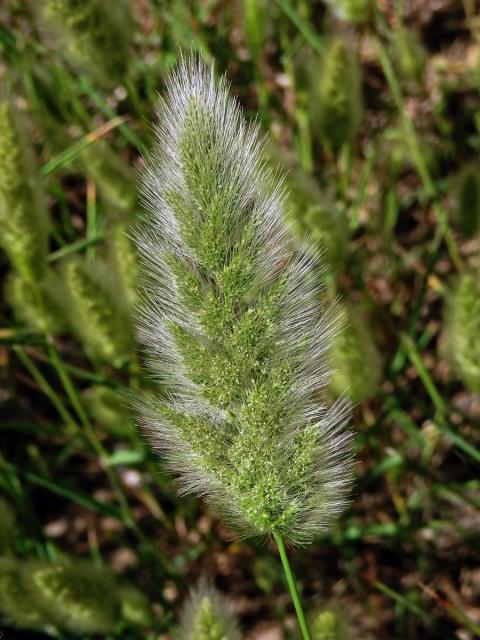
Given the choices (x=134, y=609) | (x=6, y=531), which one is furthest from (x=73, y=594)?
(x=6, y=531)

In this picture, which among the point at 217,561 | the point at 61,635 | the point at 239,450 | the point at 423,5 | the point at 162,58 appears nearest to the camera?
the point at 239,450

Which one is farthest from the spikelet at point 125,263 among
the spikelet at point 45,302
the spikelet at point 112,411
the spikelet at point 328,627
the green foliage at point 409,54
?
the green foliage at point 409,54

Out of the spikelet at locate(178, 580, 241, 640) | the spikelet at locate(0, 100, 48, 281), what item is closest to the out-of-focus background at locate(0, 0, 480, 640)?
the spikelet at locate(0, 100, 48, 281)

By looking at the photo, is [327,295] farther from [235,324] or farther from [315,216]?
[235,324]

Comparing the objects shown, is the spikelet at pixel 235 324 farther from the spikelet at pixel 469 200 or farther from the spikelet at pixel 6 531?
the spikelet at pixel 469 200

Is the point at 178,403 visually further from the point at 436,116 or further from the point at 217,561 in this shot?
the point at 436,116

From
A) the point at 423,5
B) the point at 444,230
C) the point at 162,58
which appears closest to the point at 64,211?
the point at 162,58
